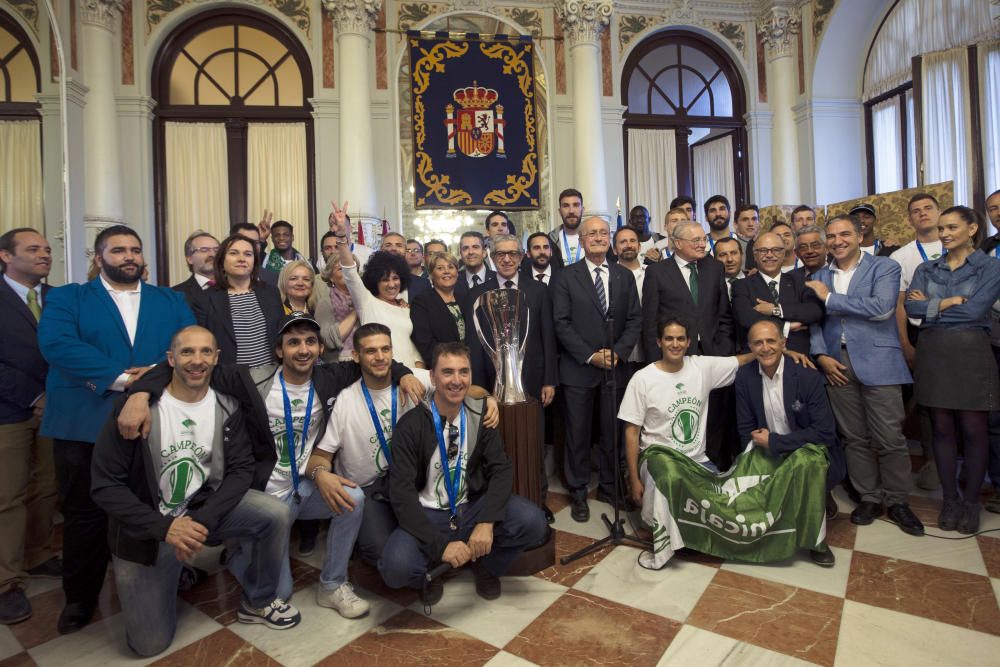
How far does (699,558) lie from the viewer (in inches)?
92.6

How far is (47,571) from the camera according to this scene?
239 cm

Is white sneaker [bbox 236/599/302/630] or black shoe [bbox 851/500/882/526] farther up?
black shoe [bbox 851/500/882/526]

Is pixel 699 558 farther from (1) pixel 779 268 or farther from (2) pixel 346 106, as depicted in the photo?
(2) pixel 346 106

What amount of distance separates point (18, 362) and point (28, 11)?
5.91m

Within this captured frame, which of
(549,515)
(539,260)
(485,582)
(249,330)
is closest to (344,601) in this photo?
(485,582)

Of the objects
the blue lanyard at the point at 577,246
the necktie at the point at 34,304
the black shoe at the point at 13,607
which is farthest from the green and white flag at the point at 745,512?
the necktie at the point at 34,304

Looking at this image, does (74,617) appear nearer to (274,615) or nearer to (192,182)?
(274,615)

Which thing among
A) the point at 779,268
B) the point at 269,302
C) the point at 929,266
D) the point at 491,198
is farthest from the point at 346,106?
the point at 929,266

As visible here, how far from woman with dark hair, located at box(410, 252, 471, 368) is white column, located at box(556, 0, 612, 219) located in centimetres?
429

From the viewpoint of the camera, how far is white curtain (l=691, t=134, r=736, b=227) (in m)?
7.91

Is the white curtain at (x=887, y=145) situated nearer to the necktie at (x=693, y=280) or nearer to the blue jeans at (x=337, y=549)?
the necktie at (x=693, y=280)

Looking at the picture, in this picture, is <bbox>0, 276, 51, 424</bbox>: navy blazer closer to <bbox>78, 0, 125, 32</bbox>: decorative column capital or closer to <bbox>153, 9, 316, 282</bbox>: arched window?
<bbox>153, 9, 316, 282</bbox>: arched window

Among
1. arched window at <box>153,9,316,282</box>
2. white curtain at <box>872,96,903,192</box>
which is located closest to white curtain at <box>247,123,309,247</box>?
arched window at <box>153,9,316,282</box>

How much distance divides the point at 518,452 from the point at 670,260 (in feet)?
4.25
